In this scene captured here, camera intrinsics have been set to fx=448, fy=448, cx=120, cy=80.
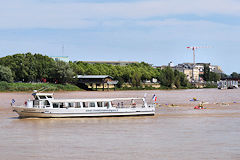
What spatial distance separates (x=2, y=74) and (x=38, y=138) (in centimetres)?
10322

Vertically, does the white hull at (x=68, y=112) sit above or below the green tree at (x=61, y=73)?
below

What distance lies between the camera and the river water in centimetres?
2861

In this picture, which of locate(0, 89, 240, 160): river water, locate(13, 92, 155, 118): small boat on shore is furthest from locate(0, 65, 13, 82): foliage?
locate(0, 89, 240, 160): river water

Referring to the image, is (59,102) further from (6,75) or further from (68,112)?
(6,75)

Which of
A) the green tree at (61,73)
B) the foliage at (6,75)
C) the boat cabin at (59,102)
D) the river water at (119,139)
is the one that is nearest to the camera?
the river water at (119,139)

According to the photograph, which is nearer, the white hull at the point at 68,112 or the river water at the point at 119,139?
the river water at the point at 119,139

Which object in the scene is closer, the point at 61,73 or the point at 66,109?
the point at 66,109

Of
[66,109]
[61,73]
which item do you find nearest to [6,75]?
[61,73]

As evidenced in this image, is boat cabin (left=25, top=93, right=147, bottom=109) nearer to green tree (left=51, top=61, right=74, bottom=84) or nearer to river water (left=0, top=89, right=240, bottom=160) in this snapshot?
river water (left=0, top=89, right=240, bottom=160)

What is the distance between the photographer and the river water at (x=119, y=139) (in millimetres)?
28609

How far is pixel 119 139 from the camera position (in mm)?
34719

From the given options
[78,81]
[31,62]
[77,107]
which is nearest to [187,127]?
[77,107]

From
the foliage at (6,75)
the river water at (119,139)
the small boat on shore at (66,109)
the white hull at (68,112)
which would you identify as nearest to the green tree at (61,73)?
the foliage at (6,75)

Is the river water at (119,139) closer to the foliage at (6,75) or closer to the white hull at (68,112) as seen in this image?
the white hull at (68,112)
